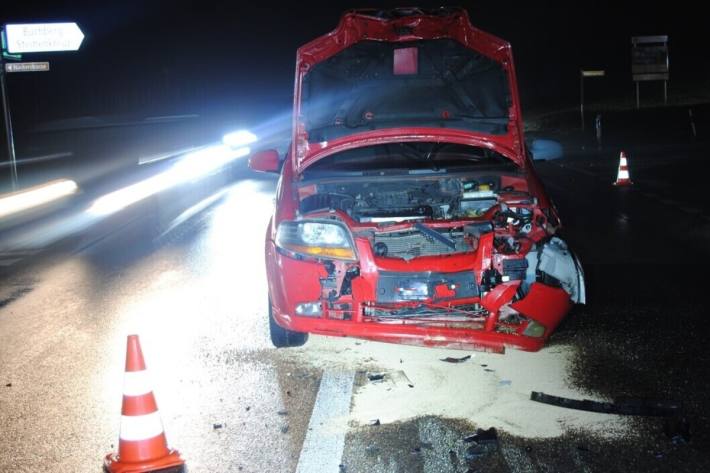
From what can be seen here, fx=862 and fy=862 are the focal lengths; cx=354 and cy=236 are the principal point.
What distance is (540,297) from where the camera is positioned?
567 cm

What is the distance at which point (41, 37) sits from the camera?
18.5 m

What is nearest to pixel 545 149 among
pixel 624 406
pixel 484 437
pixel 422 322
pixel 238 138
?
pixel 422 322

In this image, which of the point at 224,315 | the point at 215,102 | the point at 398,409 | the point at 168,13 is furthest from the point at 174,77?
the point at 398,409

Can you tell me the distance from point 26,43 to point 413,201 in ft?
44.9

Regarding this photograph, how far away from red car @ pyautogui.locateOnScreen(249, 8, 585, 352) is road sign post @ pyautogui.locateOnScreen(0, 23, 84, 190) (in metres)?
11.7

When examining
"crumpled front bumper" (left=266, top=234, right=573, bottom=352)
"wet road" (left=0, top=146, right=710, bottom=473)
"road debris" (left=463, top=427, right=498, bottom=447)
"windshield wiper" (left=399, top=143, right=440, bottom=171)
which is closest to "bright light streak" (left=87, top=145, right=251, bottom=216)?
"wet road" (left=0, top=146, right=710, bottom=473)

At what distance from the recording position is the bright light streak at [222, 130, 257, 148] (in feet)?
70.8

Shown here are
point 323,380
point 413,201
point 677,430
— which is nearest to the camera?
point 677,430

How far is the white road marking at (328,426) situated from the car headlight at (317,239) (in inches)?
31.3

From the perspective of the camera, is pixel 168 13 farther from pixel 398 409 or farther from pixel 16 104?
pixel 398 409

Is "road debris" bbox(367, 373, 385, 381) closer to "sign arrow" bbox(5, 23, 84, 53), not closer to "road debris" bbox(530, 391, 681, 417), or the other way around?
"road debris" bbox(530, 391, 681, 417)

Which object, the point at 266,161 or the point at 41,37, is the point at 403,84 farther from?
the point at 41,37

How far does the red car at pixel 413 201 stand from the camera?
5.62 m

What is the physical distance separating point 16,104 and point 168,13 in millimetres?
29596
